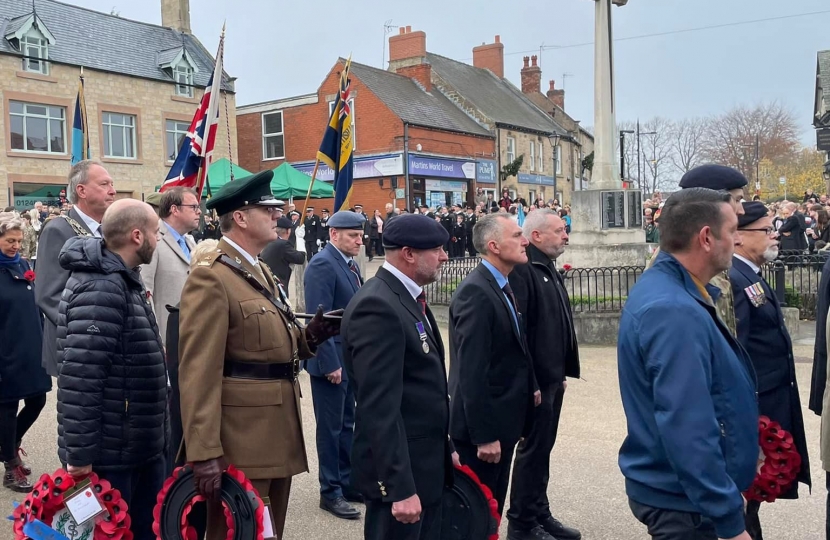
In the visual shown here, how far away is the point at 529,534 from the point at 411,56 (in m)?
37.9

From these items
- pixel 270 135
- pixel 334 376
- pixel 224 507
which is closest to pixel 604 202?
pixel 334 376

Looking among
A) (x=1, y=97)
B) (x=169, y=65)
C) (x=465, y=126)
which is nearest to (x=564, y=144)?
(x=465, y=126)

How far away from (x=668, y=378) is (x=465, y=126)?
122 ft

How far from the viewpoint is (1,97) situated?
26.9 m

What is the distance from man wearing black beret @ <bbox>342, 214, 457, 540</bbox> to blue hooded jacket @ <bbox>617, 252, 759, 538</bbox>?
2.91 feet

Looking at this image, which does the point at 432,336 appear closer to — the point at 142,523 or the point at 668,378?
the point at 668,378

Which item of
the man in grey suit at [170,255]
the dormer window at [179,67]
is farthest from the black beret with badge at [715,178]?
the dormer window at [179,67]

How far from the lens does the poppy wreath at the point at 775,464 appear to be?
12.2 ft

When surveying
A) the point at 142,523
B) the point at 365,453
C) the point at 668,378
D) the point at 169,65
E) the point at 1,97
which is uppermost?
the point at 169,65

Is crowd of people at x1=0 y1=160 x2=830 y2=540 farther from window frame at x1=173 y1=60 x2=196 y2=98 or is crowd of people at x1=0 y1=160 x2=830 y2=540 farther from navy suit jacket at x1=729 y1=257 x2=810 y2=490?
window frame at x1=173 y1=60 x2=196 y2=98

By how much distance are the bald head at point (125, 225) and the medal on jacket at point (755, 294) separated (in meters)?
3.12

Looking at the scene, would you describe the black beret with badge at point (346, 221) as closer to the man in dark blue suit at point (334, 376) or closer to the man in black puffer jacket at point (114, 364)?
the man in dark blue suit at point (334, 376)

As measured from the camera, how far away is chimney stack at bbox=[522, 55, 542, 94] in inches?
2087

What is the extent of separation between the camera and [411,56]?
40438mm
